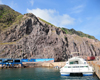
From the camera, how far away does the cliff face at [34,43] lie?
8562 centimetres

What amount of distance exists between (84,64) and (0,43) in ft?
254

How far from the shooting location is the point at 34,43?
93.8 m

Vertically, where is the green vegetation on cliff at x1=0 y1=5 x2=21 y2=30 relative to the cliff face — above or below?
above

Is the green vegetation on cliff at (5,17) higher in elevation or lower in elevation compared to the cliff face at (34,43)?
higher

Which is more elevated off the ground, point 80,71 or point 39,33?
point 39,33

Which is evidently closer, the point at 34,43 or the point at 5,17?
the point at 34,43

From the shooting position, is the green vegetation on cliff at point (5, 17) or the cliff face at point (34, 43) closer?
the cliff face at point (34, 43)

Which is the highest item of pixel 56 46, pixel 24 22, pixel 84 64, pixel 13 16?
pixel 13 16

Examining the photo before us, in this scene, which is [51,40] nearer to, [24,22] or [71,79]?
[24,22]

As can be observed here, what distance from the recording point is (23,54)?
84.6m

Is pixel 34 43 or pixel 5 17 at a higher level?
pixel 5 17

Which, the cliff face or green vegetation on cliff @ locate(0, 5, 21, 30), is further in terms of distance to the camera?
green vegetation on cliff @ locate(0, 5, 21, 30)

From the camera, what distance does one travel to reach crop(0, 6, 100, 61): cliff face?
281 feet

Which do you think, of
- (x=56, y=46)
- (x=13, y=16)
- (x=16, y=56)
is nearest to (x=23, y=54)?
(x=16, y=56)
